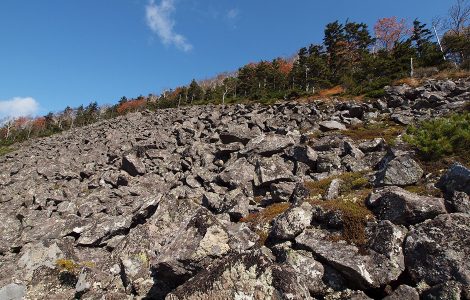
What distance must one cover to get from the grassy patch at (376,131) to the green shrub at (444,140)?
5.98 m

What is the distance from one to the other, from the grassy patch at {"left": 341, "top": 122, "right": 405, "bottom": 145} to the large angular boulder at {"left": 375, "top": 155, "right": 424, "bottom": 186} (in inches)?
376

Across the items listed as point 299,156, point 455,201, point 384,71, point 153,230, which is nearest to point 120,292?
point 153,230

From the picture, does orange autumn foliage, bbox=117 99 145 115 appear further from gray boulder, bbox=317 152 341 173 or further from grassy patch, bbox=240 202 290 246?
grassy patch, bbox=240 202 290 246

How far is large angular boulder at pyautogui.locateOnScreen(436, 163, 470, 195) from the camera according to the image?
10.00 m

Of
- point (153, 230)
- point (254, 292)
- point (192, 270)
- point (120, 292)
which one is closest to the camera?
point (254, 292)

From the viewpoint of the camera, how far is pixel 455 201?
9.47m

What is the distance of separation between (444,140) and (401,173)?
388 centimetres

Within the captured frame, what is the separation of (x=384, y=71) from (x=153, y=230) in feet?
181

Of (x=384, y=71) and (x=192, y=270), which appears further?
(x=384, y=71)

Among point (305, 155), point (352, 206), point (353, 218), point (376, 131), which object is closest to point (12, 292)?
point (353, 218)

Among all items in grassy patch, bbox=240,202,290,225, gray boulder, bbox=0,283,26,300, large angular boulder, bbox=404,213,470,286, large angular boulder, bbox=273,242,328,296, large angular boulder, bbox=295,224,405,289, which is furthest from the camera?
grassy patch, bbox=240,202,290,225

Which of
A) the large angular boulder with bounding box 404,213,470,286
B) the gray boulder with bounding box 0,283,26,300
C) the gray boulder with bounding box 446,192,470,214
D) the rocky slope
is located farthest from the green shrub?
the gray boulder with bounding box 0,283,26,300

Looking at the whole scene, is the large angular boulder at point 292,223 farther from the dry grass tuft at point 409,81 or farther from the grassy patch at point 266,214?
the dry grass tuft at point 409,81

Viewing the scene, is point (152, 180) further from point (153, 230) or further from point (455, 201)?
point (455, 201)
